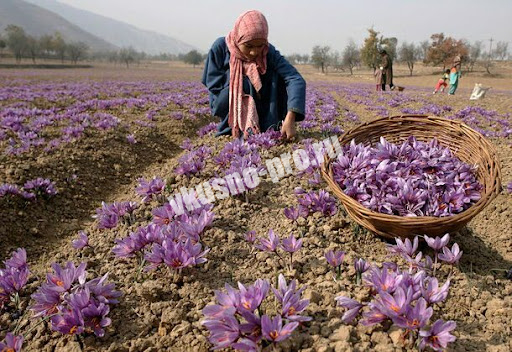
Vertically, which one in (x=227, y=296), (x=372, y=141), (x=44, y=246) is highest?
(x=372, y=141)

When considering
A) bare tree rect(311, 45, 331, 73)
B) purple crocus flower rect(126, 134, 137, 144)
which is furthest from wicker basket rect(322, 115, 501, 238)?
bare tree rect(311, 45, 331, 73)

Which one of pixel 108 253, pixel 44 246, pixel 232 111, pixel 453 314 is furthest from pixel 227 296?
pixel 232 111

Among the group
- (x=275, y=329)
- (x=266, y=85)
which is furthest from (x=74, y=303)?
(x=266, y=85)

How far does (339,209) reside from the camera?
9.61 feet

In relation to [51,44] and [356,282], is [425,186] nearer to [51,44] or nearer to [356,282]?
[356,282]

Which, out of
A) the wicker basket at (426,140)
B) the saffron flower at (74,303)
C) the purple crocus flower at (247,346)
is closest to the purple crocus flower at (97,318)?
the saffron flower at (74,303)

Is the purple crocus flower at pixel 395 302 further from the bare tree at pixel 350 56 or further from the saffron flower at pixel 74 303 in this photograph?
the bare tree at pixel 350 56

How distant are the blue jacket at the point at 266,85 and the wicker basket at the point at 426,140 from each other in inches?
64.3

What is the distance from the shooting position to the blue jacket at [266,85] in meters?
4.88

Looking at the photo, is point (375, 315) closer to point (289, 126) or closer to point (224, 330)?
point (224, 330)

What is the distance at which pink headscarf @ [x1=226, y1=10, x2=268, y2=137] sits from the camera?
4.21 metres

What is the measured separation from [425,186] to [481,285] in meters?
0.73

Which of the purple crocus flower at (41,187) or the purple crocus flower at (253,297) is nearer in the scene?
the purple crocus flower at (253,297)

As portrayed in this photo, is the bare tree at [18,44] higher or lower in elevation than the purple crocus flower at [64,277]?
higher
